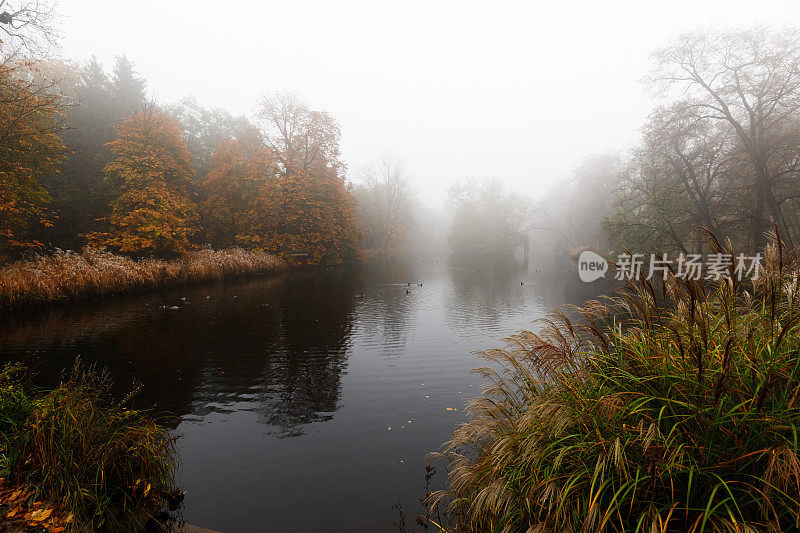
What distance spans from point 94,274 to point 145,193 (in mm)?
8669

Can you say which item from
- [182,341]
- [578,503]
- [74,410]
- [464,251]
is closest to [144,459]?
[74,410]

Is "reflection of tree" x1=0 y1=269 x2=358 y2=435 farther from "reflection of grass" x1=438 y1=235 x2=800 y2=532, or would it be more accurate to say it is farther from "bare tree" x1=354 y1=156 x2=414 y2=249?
"bare tree" x1=354 y1=156 x2=414 y2=249

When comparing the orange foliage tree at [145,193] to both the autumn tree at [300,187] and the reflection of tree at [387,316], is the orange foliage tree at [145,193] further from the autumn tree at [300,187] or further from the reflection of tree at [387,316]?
the reflection of tree at [387,316]

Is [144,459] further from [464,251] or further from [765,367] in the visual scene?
[464,251]

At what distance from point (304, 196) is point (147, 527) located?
3629cm

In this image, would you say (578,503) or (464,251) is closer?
(578,503)

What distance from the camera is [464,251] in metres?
72.1

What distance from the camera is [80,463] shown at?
13.1ft

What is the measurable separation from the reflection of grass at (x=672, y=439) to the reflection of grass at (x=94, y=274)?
68.3 ft

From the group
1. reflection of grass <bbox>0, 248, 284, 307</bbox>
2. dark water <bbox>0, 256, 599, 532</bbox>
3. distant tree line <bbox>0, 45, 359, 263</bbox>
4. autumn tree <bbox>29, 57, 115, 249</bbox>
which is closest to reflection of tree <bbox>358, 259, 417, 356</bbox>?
dark water <bbox>0, 256, 599, 532</bbox>

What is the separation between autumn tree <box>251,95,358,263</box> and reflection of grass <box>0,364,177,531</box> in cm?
3340

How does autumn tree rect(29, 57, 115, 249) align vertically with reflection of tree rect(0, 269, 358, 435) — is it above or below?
above

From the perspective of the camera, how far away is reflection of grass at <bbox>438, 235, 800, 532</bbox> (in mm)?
2500

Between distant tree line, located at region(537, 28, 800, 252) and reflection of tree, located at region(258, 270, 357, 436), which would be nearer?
reflection of tree, located at region(258, 270, 357, 436)
